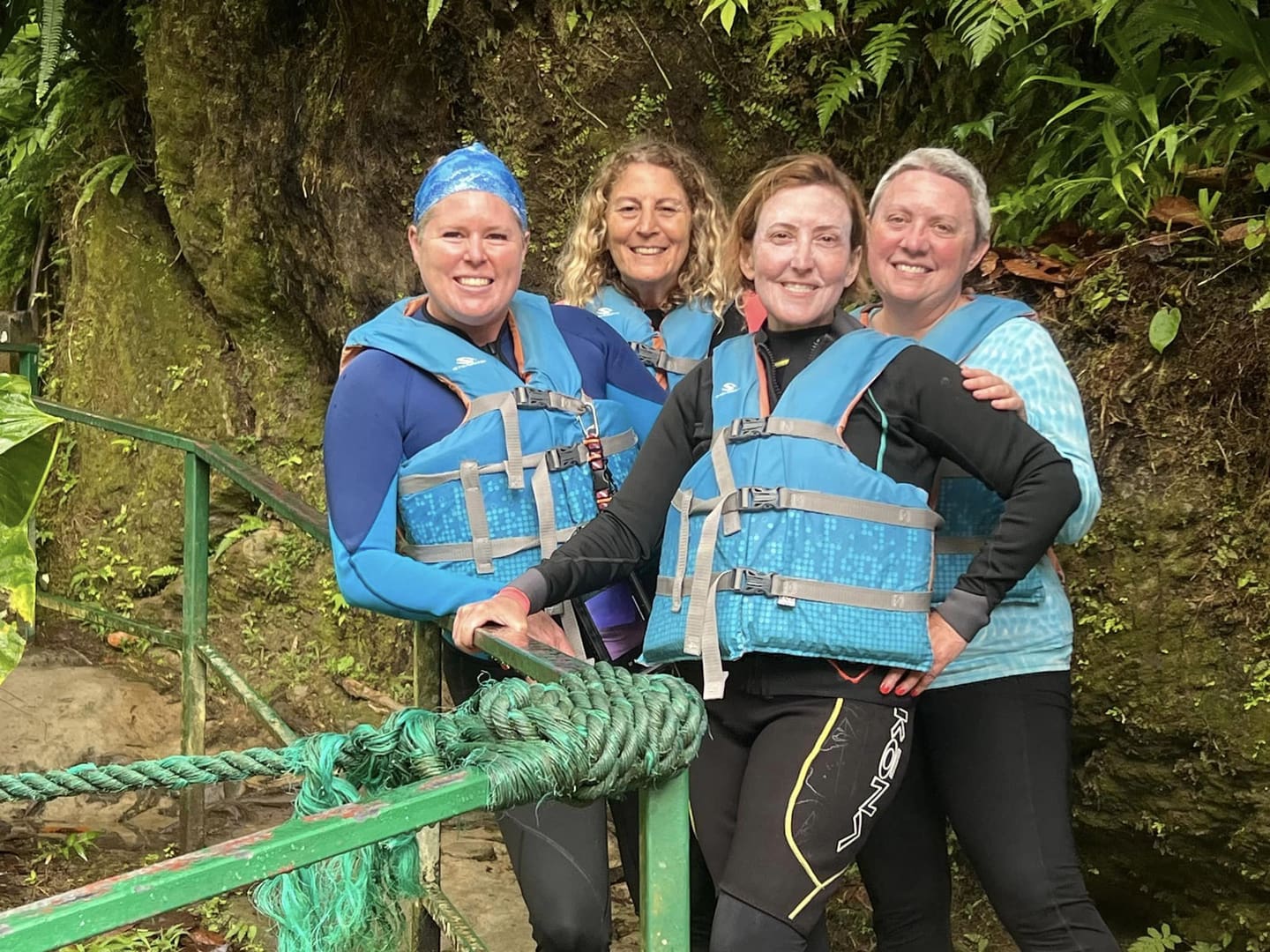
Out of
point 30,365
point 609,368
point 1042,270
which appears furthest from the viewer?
point 30,365

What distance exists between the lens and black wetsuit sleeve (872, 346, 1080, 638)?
205cm

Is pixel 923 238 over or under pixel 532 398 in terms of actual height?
over

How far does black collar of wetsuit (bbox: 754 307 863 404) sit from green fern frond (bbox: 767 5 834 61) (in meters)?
2.10

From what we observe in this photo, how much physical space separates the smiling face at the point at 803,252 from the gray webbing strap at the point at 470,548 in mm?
638

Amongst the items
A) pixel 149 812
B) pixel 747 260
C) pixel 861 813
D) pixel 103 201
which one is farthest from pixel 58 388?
pixel 861 813

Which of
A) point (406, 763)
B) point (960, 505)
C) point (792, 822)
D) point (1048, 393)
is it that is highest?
point (1048, 393)

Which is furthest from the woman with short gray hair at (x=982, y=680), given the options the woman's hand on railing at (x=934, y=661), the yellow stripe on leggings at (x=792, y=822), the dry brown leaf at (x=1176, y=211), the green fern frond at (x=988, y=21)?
the green fern frond at (x=988, y=21)

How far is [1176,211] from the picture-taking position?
10.8 feet

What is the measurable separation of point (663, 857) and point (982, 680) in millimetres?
1065

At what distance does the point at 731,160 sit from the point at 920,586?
309 cm

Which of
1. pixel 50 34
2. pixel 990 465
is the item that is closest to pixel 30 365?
pixel 50 34

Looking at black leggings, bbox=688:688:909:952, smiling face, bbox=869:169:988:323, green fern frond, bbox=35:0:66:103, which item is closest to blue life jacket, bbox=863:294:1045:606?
smiling face, bbox=869:169:988:323

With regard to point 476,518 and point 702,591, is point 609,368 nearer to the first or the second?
point 476,518

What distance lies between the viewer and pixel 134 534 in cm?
695
